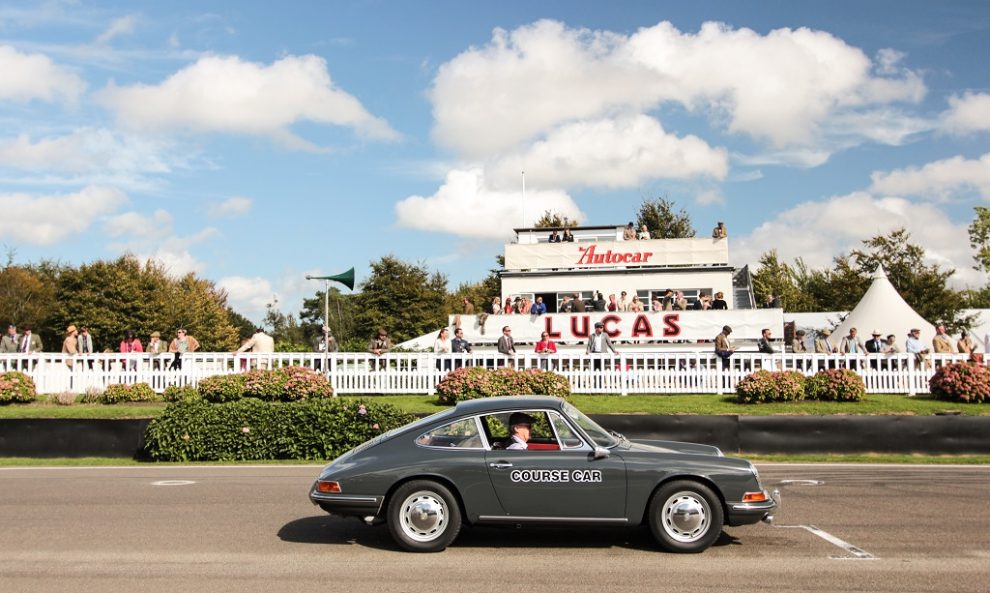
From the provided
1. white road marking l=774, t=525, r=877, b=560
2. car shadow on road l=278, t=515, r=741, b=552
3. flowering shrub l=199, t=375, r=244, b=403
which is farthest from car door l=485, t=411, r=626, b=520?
flowering shrub l=199, t=375, r=244, b=403

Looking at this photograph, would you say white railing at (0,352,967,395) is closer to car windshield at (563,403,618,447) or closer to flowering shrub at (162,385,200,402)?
flowering shrub at (162,385,200,402)

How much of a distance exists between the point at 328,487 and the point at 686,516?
335cm

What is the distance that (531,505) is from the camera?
804cm

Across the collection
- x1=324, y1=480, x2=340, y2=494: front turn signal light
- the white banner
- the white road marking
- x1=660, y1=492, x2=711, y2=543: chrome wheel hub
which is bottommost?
the white road marking

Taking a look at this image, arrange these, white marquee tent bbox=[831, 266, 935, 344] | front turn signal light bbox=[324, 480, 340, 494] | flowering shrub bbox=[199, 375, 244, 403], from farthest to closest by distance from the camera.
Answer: white marquee tent bbox=[831, 266, 935, 344], flowering shrub bbox=[199, 375, 244, 403], front turn signal light bbox=[324, 480, 340, 494]

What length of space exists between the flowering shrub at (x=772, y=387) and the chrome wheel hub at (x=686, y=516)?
13.7 m

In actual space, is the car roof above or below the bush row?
above

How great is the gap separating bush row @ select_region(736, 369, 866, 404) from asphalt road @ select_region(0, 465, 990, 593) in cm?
868

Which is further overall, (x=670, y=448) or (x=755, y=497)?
(x=670, y=448)

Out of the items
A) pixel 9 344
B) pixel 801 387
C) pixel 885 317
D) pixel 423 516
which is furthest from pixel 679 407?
pixel 9 344

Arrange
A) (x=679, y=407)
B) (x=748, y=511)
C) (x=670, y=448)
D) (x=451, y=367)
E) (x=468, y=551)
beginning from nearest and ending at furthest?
(x=748, y=511), (x=468, y=551), (x=670, y=448), (x=679, y=407), (x=451, y=367)

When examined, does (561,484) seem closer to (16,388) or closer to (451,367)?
(451,367)

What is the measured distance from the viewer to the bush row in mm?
20797

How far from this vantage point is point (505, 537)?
884 cm
